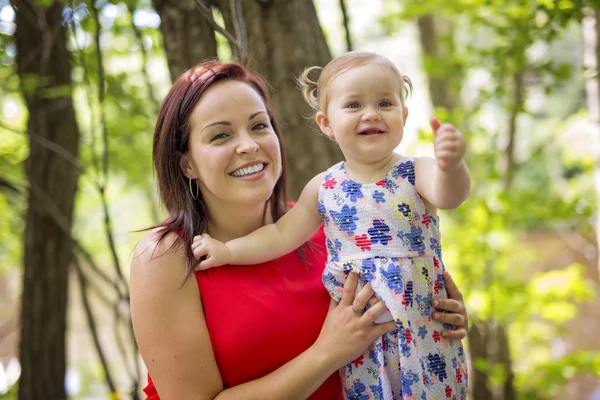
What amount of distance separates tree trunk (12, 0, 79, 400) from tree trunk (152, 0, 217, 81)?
6.09 feet

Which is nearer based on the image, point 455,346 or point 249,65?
point 455,346

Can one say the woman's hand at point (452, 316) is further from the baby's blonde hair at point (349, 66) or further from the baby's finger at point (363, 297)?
the baby's blonde hair at point (349, 66)

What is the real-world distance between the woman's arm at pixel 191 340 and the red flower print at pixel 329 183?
0.28m

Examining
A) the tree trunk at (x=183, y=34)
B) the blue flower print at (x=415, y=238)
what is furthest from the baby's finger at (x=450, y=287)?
the tree trunk at (x=183, y=34)

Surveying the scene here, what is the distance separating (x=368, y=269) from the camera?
160 cm

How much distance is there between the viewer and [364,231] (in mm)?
1605

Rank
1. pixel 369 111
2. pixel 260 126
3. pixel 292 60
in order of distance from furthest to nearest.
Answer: pixel 292 60 → pixel 260 126 → pixel 369 111

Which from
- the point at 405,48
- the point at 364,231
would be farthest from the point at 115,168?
Result: the point at 405,48

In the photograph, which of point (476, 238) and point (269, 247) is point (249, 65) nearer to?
point (269, 247)

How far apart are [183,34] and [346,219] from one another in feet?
4.02

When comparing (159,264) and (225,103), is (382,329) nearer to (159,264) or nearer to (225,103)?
(159,264)

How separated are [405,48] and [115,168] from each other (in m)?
7.21

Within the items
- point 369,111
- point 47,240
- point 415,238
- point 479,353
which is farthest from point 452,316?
point 47,240

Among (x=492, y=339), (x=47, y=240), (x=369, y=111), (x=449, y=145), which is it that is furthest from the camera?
(x=492, y=339)
